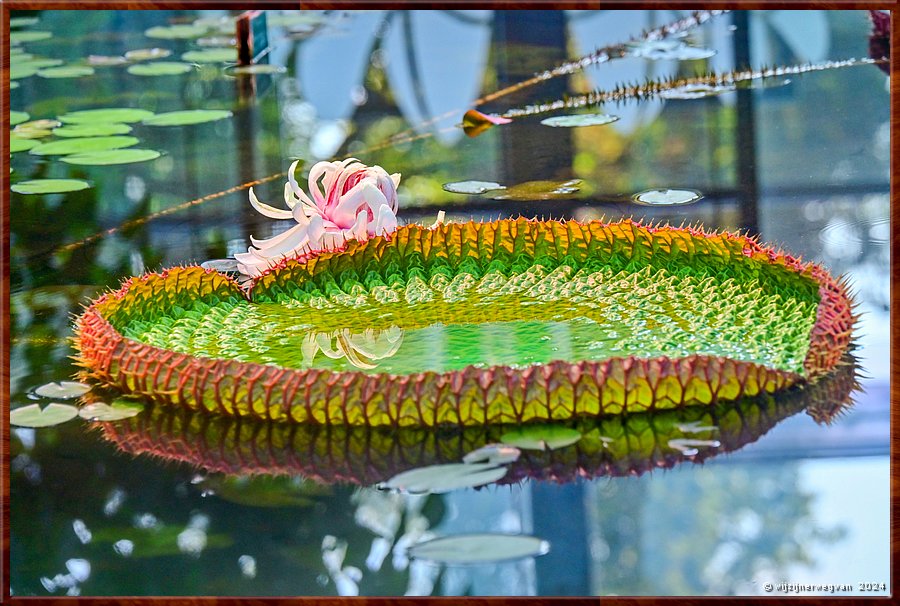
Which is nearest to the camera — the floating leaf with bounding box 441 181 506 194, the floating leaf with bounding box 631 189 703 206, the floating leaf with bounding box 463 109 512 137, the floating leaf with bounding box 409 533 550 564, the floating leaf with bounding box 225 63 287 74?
the floating leaf with bounding box 409 533 550 564

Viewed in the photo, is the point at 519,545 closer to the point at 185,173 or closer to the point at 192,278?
the point at 192,278

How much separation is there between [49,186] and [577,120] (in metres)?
0.92

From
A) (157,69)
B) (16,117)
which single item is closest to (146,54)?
(157,69)

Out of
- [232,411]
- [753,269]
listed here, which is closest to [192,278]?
Answer: [232,411]

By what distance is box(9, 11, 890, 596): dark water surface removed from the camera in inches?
44.3

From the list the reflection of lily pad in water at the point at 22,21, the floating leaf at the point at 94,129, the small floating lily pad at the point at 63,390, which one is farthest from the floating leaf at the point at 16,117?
the small floating lily pad at the point at 63,390

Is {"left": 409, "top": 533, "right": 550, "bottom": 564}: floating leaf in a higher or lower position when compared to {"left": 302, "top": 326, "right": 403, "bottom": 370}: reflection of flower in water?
lower

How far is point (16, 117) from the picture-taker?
1505 mm

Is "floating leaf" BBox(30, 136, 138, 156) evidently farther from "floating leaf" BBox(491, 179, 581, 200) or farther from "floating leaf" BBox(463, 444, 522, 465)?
"floating leaf" BBox(463, 444, 522, 465)

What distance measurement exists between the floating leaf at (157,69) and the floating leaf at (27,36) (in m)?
0.43

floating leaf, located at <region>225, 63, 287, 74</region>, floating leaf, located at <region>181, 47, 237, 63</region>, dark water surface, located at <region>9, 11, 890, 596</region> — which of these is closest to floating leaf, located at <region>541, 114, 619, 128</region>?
dark water surface, located at <region>9, 11, 890, 596</region>

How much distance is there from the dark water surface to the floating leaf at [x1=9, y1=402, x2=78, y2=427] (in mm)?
14

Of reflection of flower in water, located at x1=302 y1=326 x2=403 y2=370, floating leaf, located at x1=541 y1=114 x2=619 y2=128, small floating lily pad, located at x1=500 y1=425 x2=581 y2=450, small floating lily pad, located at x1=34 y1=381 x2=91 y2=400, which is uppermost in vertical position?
floating leaf, located at x1=541 y1=114 x2=619 y2=128

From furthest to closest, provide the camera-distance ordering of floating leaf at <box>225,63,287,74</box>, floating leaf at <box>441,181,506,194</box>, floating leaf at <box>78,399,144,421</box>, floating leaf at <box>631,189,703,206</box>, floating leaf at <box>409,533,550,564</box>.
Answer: floating leaf at <box>225,63,287,74</box> < floating leaf at <box>441,181,506,194</box> < floating leaf at <box>631,189,703,206</box> < floating leaf at <box>78,399,144,421</box> < floating leaf at <box>409,533,550,564</box>
